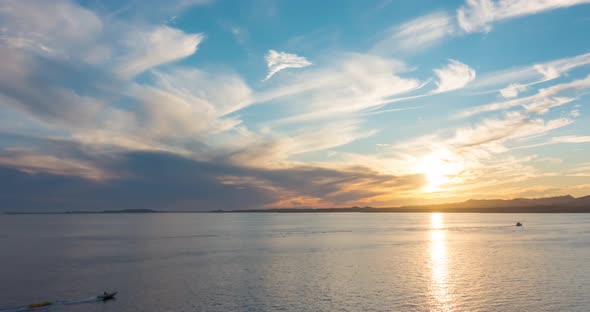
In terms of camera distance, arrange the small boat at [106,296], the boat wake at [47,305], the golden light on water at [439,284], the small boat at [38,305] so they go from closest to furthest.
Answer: the boat wake at [47,305], the small boat at [38,305], the golden light on water at [439,284], the small boat at [106,296]

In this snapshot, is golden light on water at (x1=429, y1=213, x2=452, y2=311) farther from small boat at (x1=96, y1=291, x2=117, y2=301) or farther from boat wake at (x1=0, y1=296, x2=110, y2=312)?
boat wake at (x1=0, y1=296, x2=110, y2=312)

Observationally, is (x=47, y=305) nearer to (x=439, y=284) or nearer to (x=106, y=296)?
(x=106, y=296)

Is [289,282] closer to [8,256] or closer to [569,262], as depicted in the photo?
[569,262]

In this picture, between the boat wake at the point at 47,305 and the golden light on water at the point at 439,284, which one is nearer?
the boat wake at the point at 47,305

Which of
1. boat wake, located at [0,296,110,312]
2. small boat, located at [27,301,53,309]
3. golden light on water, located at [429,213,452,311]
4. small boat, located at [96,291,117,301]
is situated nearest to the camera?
boat wake, located at [0,296,110,312]

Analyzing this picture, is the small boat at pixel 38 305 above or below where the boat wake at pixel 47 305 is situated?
above

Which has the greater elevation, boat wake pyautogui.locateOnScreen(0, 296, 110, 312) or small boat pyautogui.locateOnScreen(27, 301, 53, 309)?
small boat pyautogui.locateOnScreen(27, 301, 53, 309)

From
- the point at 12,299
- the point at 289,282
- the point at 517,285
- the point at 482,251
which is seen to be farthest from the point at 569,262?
the point at 12,299

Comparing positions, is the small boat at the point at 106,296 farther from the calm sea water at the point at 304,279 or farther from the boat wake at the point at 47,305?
the calm sea water at the point at 304,279

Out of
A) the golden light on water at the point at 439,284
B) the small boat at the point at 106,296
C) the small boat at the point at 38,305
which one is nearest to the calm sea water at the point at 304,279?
the golden light on water at the point at 439,284

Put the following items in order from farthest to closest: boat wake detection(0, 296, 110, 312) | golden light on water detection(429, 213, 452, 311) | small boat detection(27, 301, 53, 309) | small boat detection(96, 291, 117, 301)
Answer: small boat detection(96, 291, 117, 301) → golden light on water detection(429, 213, 452, 311) → small boat detection(27, 301, 53, 309) → boat wake detection(0, 296, 110, 312)

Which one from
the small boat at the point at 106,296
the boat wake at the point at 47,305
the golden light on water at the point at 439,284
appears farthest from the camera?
the small boat at the point at 106,296

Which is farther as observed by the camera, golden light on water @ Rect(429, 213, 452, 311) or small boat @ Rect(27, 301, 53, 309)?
golden light on water @ Rect(429, 213, 452, 311)

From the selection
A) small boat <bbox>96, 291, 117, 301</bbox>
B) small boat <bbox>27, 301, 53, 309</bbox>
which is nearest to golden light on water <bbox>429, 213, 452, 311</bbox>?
small boat <bbox>96, 291, 117, 301</bbox>
